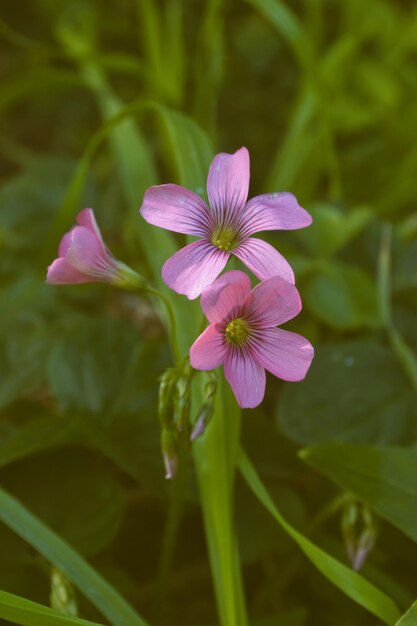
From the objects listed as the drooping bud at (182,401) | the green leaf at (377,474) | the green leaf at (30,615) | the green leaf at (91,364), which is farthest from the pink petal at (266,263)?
the green leaf at (91,364)

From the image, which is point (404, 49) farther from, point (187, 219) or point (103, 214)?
point (187, 219)

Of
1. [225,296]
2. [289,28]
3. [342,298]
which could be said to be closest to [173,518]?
[225,296]

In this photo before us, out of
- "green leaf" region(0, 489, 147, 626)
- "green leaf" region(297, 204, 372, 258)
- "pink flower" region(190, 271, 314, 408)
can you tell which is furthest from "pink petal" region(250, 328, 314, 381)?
"green leaf" region(297, 204, 372, 258)

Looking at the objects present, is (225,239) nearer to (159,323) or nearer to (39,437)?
(39,437)

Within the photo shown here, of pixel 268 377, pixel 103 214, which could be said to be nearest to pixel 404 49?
pixel 103 214

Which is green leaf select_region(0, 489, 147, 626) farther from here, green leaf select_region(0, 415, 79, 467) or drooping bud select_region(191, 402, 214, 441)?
drooping bud select_region(191, 402, 214, 441)

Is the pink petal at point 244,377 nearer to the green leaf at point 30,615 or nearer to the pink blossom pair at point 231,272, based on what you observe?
the pink blossom pair at point 231,272
